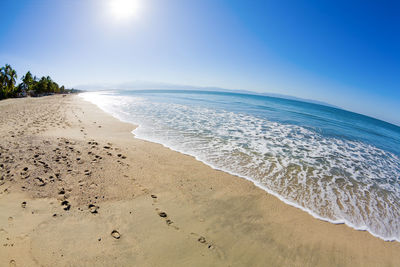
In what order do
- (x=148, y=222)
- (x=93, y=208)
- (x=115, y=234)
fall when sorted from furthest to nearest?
(x=93, y=208)
(x=148, y=222)
(x=115, y=234)

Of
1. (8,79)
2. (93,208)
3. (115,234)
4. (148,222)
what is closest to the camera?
(115,234)

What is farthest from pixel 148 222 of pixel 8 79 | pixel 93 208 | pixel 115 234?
pixel 8 79

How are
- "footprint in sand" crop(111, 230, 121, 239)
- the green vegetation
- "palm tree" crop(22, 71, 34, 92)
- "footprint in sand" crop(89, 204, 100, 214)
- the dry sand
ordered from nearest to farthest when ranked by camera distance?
the dry sand < "footprint in sand" crop(111, 230, 121, 239) < "footprint in sand" crop(89, 204, 100, 214) < the green vegetation < "palm tree" crop(22, 71, 34, 92)

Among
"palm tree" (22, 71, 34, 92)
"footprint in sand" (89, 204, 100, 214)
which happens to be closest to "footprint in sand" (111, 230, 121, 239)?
"footprint in sand" (89, 204, 100, 214)

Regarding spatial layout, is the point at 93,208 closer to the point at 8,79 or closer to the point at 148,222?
the point at 148,222

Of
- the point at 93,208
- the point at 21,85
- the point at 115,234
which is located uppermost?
the point at 21,85

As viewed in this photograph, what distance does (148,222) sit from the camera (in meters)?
3.92

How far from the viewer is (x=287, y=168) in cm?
757

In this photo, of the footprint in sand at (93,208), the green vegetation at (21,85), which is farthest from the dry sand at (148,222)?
the green vegetation at (21,85)

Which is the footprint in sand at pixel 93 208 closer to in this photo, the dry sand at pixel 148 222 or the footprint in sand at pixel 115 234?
the dry sand at pixel 148 222

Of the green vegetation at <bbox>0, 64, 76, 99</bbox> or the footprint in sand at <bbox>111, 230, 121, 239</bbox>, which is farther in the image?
the green vegetation at <bbox>0, 64, 76, 99</bbox>

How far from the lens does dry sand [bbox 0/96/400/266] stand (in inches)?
124

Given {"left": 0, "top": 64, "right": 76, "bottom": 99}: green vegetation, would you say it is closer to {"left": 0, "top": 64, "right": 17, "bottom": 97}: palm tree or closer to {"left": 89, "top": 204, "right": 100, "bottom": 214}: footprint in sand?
{"left": 0, "top": 64, "right": 17, "bottom": 97}: palm tree

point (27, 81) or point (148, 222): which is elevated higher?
point (27, 81)
